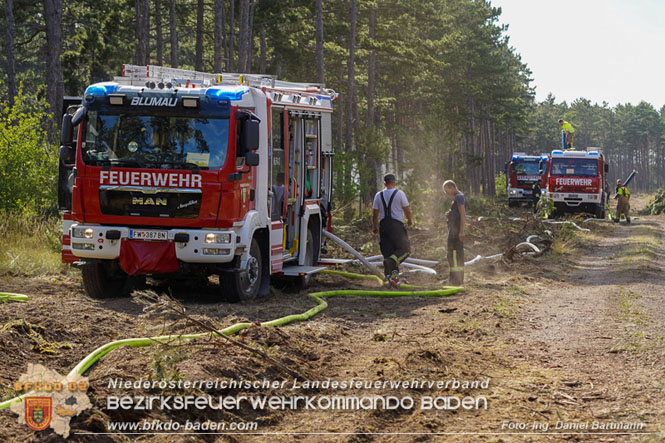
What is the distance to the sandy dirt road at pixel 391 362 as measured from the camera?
605 centimetres

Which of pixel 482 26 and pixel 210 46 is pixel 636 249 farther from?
pixel 482 26

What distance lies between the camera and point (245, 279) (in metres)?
12.0

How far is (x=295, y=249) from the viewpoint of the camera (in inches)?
556

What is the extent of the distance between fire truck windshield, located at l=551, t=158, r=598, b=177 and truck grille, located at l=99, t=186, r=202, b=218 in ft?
89.4

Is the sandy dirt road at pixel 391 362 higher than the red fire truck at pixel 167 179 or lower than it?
lower

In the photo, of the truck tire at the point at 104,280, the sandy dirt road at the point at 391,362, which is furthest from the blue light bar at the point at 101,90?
the sandy dirt road at the point at 391,362

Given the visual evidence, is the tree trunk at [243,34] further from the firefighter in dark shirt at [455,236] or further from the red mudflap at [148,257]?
the red mudflap at [148,257]

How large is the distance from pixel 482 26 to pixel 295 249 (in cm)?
5679

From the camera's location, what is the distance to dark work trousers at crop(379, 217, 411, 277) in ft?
45.8

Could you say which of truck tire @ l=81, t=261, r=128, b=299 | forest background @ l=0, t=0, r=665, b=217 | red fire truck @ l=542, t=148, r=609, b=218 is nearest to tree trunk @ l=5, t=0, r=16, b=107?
forest background @ l=0, t=0, r=665, b=217

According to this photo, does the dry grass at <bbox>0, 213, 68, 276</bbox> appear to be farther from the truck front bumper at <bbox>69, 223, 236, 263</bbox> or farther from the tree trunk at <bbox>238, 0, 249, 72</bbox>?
the tree trunk at <bbox>238, 0, 249, 72</bbox>

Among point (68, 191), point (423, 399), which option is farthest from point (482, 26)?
point (423, 399)

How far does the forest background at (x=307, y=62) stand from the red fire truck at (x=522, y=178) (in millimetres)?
2864

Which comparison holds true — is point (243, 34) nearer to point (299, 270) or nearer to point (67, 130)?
point (299, 270)
